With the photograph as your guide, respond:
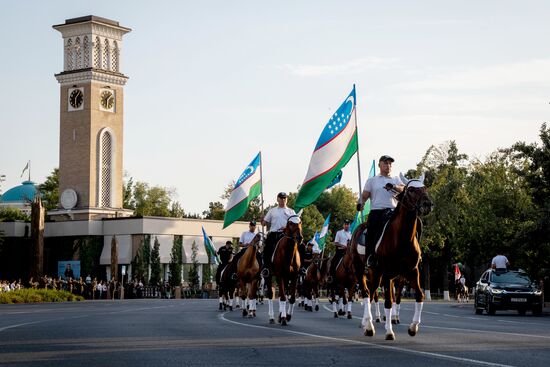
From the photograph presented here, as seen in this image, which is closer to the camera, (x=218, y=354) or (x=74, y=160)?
(x=218, y=354)

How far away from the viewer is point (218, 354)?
43.2 ft

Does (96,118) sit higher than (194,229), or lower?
higher

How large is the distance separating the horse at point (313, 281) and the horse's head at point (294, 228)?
38.6 feet

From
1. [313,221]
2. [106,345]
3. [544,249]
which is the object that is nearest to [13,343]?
[106,345]

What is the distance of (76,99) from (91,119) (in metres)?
2.99

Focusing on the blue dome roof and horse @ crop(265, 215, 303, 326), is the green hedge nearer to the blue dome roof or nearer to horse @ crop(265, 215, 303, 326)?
horse @ crop(265, 215, 303, 326)

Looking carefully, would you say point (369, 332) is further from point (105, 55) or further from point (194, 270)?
point (105, 55)

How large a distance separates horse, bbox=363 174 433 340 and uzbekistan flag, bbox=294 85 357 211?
8746mm

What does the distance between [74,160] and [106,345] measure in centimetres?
9267

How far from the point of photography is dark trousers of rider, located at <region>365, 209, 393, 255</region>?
16.6 meters

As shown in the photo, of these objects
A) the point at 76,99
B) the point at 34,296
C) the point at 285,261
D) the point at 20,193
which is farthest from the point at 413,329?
the point at 20,193

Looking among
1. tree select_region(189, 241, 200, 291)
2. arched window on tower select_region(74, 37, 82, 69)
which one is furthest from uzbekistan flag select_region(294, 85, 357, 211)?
arched window on tower select_region(74, 37, 82, 69)

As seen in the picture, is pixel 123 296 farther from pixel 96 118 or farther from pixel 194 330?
pixel 194 330

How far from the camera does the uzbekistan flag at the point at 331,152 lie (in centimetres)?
2558
